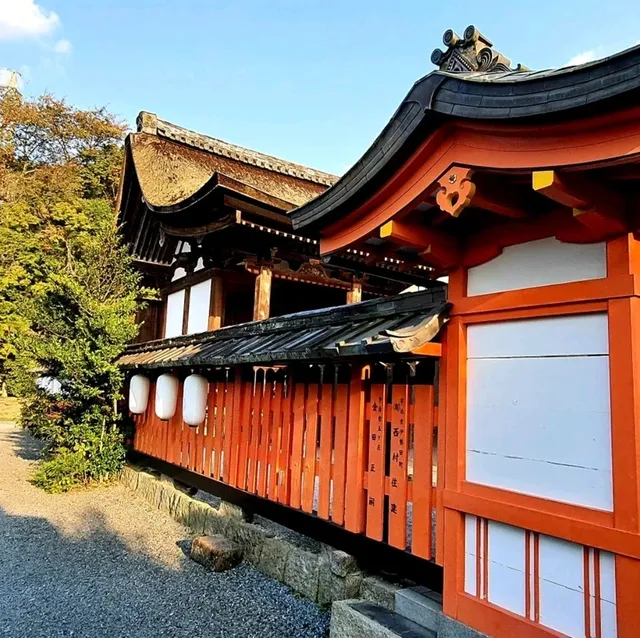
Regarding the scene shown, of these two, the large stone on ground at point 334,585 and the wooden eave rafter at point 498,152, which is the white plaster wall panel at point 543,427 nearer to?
the wooden eave rafter at point 498,152

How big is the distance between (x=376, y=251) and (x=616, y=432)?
5.77ft

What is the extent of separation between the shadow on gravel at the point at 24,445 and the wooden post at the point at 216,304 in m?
6.72

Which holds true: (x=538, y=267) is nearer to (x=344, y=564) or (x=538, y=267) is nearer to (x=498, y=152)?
(x=498, y=152)

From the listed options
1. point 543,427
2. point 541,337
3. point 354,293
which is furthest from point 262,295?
point 543,427

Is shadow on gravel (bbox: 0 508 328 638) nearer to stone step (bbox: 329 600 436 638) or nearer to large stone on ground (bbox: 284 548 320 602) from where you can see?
large stone on ground (bbox: 284 548 320 602)

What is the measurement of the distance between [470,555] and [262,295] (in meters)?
5.09

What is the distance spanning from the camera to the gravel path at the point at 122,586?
4.07m

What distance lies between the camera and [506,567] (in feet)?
8.63

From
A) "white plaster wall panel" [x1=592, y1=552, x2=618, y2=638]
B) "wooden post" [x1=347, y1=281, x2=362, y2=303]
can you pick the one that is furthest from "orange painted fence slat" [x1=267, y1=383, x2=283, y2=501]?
"wooden post" [x1=347, y1=281, x2=362, y2=303]

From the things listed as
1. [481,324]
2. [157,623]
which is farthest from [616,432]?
[157,623]

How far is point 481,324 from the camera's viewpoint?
9.61 feet

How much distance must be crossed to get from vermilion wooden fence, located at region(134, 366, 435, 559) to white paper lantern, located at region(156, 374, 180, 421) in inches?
37.5

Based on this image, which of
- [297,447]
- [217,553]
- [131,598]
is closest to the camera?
[297,447]

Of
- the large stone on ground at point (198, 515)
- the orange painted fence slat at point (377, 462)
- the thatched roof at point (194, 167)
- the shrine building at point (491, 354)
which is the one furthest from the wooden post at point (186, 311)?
the orange painted fence slat at point (377, 462)
